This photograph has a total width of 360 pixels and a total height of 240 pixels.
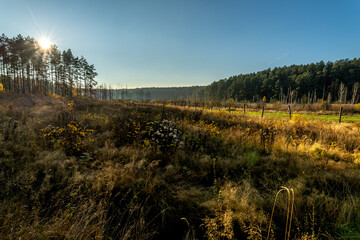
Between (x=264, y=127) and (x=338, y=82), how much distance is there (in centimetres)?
7806

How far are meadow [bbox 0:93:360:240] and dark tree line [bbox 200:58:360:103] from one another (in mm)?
60455

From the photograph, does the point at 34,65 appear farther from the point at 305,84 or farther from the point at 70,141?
the point at 305,84

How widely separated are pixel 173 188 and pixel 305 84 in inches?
3098

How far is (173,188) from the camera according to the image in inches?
143

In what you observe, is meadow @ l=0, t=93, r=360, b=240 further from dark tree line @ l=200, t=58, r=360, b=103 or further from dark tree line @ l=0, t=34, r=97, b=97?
dark tree line @ l=200, t=58, r=360, b=103

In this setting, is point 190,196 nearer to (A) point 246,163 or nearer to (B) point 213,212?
(B) point 213,212

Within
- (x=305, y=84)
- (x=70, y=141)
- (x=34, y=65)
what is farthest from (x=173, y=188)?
(x=305, y=84)

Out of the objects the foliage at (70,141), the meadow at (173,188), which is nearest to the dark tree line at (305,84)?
the meadow at (173,188)

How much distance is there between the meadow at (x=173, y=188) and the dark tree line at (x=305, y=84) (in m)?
60.5

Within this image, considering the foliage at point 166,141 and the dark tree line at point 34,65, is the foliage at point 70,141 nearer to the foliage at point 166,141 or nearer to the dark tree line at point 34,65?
the foliage at point 166,141

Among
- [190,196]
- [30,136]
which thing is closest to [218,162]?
[190,196]

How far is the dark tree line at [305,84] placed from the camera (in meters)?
55.0

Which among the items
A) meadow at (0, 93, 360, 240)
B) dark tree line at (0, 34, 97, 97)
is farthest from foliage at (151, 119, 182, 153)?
dark tree line at (0, 34, 97, 97)

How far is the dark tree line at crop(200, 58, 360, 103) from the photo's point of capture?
181ft
